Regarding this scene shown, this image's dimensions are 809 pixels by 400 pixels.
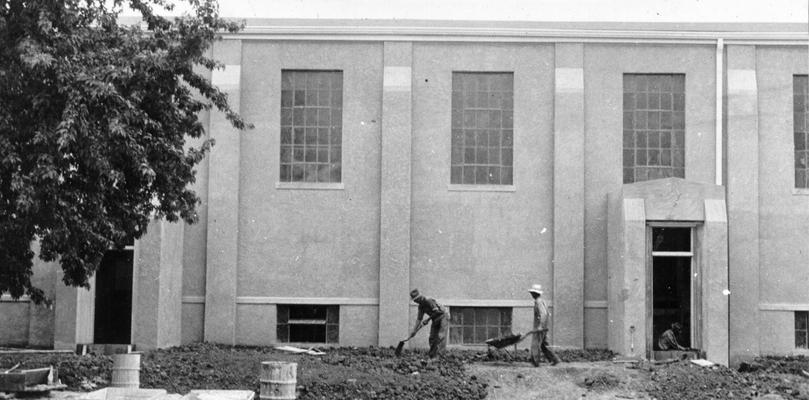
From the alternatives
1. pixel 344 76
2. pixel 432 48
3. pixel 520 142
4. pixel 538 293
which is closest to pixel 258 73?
pixel 344 76

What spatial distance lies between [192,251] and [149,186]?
283 inches

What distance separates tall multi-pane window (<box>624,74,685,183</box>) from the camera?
2698 cm

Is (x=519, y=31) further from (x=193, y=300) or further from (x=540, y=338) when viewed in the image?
(x=193, y=300)

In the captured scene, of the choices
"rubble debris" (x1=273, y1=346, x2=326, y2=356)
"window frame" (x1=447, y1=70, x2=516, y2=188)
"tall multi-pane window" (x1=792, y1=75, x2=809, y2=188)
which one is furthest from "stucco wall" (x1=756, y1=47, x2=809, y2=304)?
"rubble debris" (x1=273, y1=346, x2=326, y2=356)

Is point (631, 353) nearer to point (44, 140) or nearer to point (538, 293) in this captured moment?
point (538, 293)

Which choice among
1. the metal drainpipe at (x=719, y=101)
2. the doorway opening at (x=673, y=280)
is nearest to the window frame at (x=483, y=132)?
the doorway opening at (x=673, y=280)

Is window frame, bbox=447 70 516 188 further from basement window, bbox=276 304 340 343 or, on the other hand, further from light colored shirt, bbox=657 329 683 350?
light colored shirt, bbox=657 329 683 350

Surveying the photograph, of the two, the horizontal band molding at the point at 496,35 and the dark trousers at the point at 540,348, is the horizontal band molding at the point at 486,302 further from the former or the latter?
the horizontal band molding at the point at 496,35

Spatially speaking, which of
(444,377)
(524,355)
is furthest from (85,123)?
(524,355)

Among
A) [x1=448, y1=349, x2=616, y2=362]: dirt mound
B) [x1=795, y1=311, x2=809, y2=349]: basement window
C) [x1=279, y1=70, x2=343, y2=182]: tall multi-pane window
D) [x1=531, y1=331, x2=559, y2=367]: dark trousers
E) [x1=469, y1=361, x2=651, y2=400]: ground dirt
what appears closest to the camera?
[x1=469, y1=361, x2=651, y2=400]: ground dirt

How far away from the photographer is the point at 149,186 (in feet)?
65.0

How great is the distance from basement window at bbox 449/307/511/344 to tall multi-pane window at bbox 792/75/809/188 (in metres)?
7.94

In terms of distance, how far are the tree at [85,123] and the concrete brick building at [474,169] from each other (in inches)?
280

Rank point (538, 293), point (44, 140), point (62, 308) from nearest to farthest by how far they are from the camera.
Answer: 1. point (44, 140)
2. point (538, 293)
3. point (62, 308)
